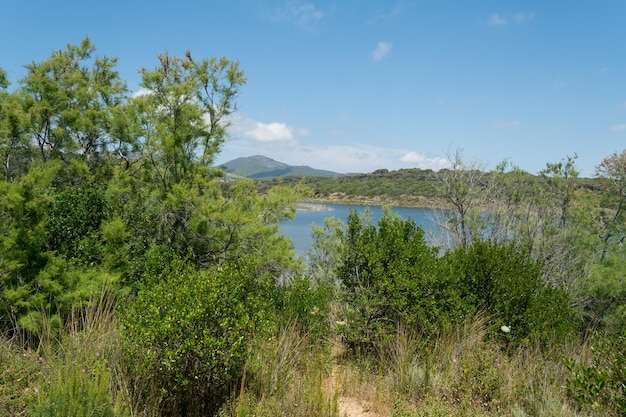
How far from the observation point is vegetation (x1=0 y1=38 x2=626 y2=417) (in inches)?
128

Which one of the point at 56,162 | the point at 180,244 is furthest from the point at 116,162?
the point at 180,244

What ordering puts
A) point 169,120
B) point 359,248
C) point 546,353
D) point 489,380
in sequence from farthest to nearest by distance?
point 169,120 → point 359,248 → point 546,353 → point 489,380

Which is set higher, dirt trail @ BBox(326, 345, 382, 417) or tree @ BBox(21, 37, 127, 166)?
tree @ BBox(21, 37, 127, 166)

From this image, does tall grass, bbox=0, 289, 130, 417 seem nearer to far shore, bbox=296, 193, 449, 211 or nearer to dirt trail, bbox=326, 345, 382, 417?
dirt trail, bbox=326, 345, 382, 417

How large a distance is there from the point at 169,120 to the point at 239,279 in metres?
5.69

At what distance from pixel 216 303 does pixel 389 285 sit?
7.48 ft

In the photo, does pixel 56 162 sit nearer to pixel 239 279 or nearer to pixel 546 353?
pixel 239 279

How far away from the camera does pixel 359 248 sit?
525cm

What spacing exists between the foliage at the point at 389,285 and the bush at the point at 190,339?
1853mm

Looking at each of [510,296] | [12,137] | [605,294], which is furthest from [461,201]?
[12,137]

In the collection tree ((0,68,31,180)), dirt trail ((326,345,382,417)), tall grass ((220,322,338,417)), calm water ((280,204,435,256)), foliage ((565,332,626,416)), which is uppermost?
tree ((0,68,31,180))

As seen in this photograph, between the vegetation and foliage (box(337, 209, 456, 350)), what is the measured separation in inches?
1.1

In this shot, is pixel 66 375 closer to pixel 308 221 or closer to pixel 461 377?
pixel 461 377

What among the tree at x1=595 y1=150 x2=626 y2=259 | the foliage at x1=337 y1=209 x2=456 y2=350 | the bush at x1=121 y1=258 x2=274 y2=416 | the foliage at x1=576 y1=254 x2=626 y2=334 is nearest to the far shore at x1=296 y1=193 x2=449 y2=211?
the tree at x1=595 y1=150 x2=626 y2=259
